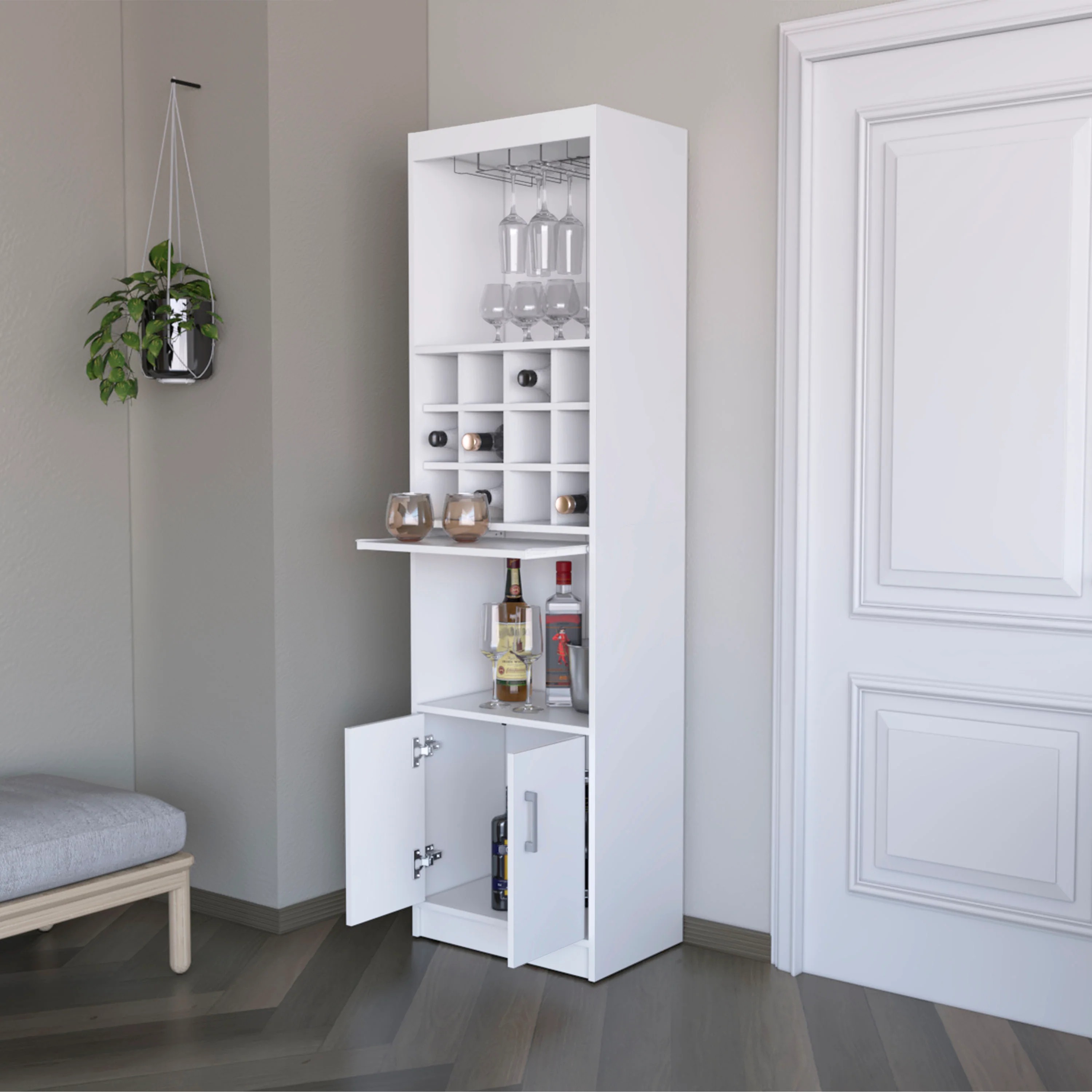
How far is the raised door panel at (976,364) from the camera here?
2.56 meters

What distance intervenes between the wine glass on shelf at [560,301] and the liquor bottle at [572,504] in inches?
14.1

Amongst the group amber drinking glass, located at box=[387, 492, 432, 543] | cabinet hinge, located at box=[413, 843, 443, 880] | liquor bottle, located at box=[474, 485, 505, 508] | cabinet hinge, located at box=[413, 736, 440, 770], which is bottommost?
cabinet hinge, located at box=[413, 843, 443, 880]

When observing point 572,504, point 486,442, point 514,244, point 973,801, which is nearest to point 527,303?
point 514,244

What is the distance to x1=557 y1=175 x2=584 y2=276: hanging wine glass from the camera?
294 centimetres

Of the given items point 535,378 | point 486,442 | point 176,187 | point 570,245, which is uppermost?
point 176,187

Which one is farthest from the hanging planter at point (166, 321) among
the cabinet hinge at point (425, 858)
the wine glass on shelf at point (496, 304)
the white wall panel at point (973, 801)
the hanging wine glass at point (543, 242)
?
the white wall panel at point (973, 801)

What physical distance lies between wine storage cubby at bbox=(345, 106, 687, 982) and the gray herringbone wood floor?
0.15 meters

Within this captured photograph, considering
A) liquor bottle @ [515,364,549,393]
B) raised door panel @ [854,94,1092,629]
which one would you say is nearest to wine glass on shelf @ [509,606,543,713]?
liquor bottle @ [515,364,549,393]

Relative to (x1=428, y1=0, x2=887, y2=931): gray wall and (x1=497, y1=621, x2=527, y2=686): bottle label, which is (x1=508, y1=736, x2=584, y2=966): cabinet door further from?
(x1=428, y1=0, x2=887, y2=931): gray wall

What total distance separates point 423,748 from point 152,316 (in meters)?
1.26

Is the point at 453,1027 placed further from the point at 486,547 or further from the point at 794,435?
the point at 794,435

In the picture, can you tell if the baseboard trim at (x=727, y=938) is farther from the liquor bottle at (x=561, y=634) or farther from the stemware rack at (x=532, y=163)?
the stemware rack at (x=532, y=163)

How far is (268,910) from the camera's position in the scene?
3182 mm

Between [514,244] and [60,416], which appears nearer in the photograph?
[514,244]
